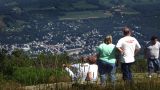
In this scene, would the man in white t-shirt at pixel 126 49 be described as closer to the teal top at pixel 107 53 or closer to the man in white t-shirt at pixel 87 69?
the teal top at pixel 107 53

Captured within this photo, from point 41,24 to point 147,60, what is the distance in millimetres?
117319

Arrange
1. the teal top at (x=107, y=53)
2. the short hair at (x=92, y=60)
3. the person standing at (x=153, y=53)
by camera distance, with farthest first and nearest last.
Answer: the person standing at (x=153, y=53) → the teal top at (x=107, y=53) → the short hair at (x=92, y=60)

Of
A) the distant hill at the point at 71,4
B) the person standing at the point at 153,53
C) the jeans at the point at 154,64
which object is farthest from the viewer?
the distant hill at the point at 71,4

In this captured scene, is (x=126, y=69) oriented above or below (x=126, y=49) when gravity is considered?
below

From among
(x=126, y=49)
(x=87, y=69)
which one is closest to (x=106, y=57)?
(x=126, y=49)

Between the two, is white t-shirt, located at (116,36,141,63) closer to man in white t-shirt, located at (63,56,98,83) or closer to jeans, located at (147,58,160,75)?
man in white t-shirt, located at (63,56,98,83)

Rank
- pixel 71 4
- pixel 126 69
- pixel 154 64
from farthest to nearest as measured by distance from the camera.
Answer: pixel 71 4
pixel 154 64
pixel 126 69

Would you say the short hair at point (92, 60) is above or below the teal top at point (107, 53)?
below

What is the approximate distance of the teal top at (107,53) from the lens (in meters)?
13.0

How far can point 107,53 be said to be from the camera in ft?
42.6

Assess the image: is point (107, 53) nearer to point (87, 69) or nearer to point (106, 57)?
point (106, 57)

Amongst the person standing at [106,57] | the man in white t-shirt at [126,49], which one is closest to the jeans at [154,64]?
the man in white t-shirt at [126,49]

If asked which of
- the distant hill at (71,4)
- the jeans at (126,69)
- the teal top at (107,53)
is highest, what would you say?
the distant hill at (71,4)

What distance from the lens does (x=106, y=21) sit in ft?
452
